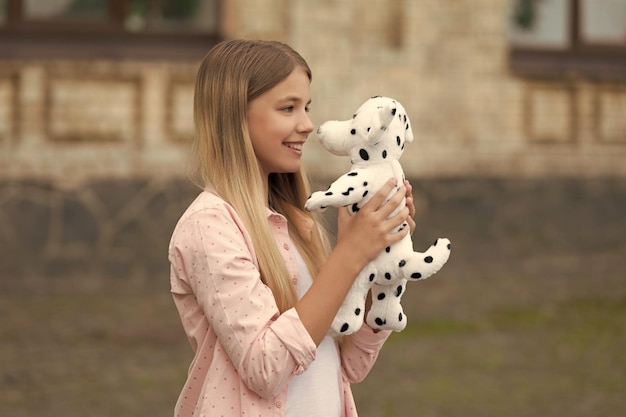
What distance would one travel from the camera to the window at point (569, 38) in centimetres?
1241

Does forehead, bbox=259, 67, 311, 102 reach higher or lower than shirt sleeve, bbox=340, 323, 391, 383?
higher

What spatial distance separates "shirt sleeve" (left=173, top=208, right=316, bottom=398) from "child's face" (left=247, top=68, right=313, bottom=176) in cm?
20

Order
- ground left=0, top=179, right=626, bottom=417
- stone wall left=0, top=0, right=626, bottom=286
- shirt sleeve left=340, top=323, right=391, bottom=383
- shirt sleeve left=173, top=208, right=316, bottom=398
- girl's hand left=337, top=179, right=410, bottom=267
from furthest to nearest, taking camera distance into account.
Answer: stone wall left=0, top=0, right=626, bottom=286
ground left=0, top=179, right=626, bottom=417
shirt sleeve left=340, top=323, right=391, bottom=383
girl's hand left=337, top=179, right=410, bottom=267
shirt sleeve left=173, top=208, right=316, bottom=398

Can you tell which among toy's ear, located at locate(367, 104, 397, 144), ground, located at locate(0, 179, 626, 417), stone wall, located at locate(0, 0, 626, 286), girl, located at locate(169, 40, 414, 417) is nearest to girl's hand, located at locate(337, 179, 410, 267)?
girl, located at locate(169, 40, 414, 417)

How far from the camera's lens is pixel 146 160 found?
10.7 metres

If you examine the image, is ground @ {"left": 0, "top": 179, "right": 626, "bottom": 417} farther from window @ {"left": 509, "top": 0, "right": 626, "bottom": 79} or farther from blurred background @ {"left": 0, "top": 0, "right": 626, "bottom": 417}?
window @ {"left": 509, "top": 0, "right": 626, "bottom": 79}

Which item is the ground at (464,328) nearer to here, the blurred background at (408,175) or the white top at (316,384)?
the blurred background at (408,175)

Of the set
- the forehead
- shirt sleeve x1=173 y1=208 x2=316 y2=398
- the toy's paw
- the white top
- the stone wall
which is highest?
the forehead

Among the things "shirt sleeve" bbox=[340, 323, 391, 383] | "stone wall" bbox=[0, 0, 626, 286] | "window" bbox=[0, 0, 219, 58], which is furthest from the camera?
"window" bbox=[0, 0, 219, 58]

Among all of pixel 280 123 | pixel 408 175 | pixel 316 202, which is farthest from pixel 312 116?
pixel 316 202

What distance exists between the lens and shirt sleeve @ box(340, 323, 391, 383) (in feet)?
9.24

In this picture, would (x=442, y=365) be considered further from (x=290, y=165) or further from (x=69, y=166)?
(x=290, y=165)

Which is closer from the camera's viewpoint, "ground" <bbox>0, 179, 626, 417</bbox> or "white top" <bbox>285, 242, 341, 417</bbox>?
"white top" <bbox>285, 242, 341, 417</bbox>

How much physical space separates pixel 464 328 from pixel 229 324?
681 cm
